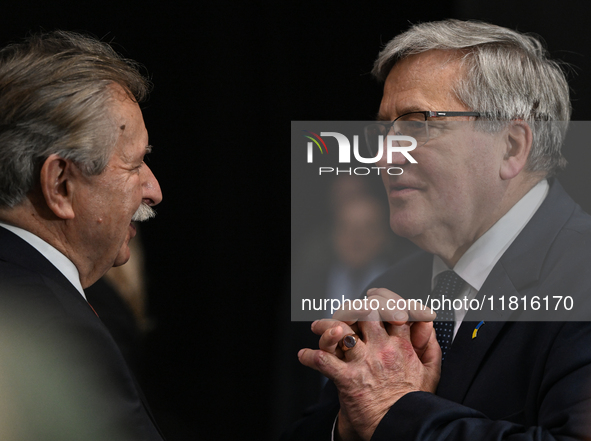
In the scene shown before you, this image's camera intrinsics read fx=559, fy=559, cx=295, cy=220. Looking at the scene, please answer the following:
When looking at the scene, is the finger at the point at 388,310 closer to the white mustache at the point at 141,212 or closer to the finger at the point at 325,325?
the finger at the point at 325,325

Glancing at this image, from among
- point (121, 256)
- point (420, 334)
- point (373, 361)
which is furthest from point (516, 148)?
point (121, 256)

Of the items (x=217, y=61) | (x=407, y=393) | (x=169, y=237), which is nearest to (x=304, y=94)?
(x=217, y=61)

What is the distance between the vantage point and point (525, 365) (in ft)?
4.21

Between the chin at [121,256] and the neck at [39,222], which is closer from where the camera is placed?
the neck at [39,222]

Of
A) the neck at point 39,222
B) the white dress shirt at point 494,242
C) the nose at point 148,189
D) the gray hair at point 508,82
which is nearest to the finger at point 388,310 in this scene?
the white dress shirt at point 494,242

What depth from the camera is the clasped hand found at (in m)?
1.34

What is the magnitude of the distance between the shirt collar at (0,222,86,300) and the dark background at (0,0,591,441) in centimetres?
91

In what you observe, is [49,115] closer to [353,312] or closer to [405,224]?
[353,312]

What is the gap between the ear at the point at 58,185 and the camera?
133cm

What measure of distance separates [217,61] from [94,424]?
1.49 m

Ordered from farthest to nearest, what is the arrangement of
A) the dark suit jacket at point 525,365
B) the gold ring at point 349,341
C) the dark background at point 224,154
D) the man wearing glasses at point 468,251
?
the dark background at point 224,154 < the gold ring at point 349,341 < the man wearing glasses at point 468,251 < the dark suit jacket at point 525,365

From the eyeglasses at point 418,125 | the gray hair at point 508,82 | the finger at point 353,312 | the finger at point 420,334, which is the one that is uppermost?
the gray hair at point 508,82

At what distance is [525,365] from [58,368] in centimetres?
104

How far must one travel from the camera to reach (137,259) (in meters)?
2.37
